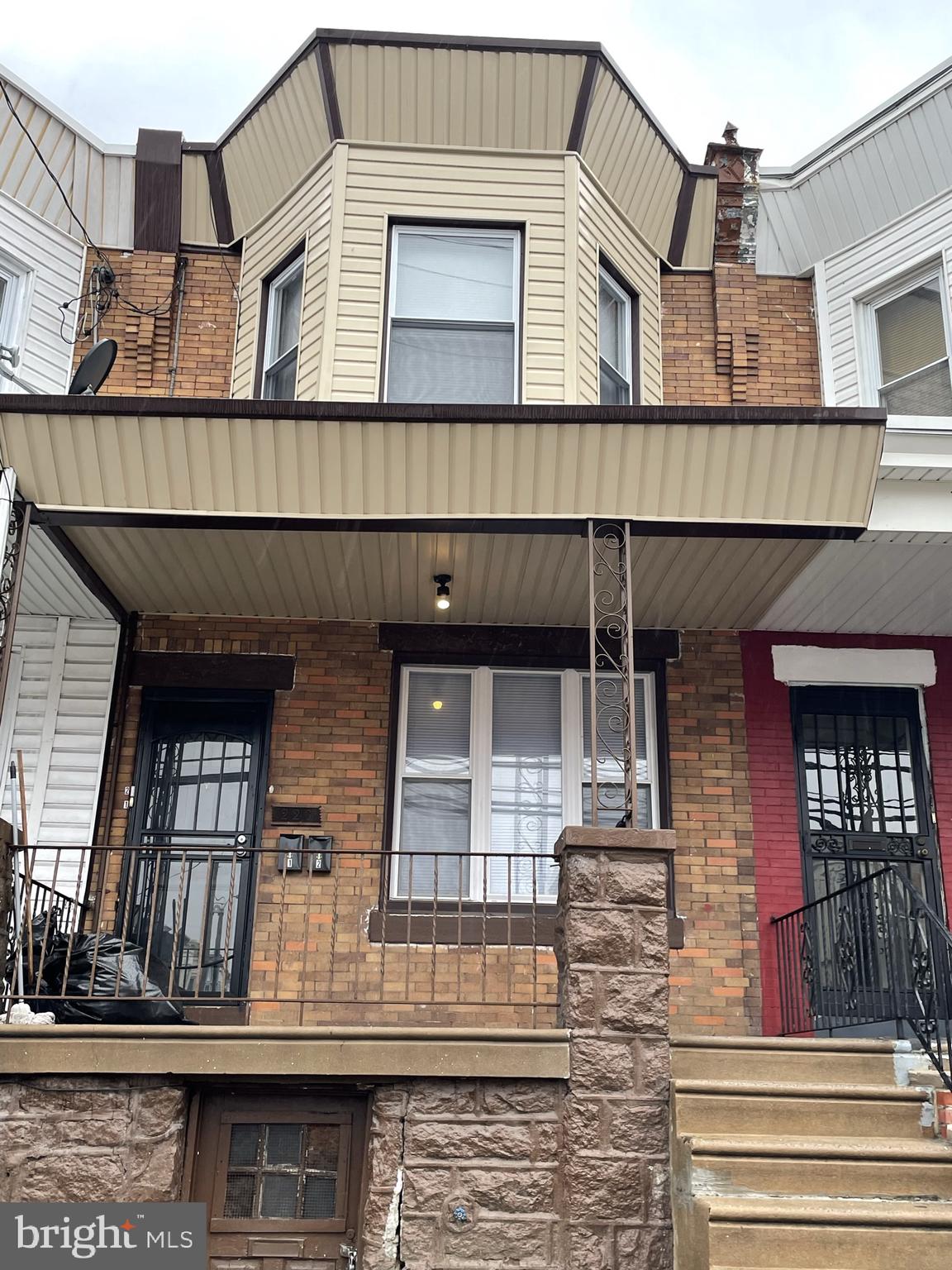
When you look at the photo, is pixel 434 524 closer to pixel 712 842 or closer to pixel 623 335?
pixel 712 842

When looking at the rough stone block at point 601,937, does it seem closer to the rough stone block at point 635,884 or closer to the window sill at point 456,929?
the rough stone block at point 635,884

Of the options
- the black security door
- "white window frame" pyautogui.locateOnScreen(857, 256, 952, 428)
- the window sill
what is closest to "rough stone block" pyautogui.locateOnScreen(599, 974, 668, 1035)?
the window sill

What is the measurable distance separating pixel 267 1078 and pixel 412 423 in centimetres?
346

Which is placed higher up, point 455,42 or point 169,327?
point 455,42

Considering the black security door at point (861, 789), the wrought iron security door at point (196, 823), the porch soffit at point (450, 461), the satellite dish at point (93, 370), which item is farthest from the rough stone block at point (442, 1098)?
the satellite dish at point (93, 370)

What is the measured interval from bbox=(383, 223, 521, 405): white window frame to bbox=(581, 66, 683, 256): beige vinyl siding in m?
0.88

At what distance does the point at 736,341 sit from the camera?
9.30 metres

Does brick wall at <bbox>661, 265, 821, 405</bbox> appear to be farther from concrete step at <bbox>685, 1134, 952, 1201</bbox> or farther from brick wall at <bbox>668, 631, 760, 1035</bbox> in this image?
concrete step at <bbox>685, 1134, 952, 1201</bbox>

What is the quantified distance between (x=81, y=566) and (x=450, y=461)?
259 cm

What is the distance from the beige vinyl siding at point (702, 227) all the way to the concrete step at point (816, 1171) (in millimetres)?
6923

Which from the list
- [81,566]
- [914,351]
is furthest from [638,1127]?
[914,351]

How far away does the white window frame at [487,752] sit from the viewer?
805 centimetres

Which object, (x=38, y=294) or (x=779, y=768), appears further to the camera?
(x=38, y=294)

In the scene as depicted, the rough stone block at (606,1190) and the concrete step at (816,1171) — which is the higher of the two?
the concrete step at (816,1171)
